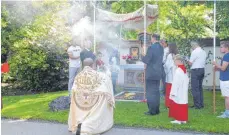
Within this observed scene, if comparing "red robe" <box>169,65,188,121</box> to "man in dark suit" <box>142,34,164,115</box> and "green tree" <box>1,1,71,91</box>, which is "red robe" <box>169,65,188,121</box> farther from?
"green tree" <box>1,1,71,91</box>

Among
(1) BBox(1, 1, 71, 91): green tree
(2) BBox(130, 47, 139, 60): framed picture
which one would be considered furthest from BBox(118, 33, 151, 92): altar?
(1) BBox(1, 1, 71, 91): green tree

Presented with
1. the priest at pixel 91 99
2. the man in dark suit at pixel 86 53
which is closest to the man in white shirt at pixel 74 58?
the man in dark suit at pixel 86 53

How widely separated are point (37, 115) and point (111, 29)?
7867 millimetres

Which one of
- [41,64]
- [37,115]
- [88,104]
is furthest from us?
[41,64]

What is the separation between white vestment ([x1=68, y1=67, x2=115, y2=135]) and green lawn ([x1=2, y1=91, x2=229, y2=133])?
0.86m

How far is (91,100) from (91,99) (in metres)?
0.02

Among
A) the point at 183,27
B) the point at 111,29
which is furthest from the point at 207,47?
the point at 111,29

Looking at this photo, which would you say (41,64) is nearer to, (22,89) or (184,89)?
(22,89)

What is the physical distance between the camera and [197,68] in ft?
28.2

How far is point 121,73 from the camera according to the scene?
12.7m

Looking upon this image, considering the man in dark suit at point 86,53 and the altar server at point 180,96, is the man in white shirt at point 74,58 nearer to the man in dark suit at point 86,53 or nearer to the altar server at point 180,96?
the man in dark suit at point 86,53

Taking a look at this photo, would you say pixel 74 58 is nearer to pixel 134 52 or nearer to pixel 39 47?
pixel 39 47

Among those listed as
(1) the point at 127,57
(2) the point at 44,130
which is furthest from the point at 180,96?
(1) the point at 127,57

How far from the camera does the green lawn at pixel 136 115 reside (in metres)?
6.82
